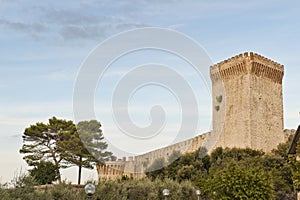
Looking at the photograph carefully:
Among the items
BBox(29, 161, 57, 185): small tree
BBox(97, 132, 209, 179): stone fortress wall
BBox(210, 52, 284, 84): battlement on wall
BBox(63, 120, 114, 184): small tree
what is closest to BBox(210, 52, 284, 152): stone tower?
BBox(210, 52, 284, 84): battlement on wall

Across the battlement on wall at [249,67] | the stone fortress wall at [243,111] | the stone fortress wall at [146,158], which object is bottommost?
the stone fortress wall at [146,158]

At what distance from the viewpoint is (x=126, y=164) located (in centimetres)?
3544

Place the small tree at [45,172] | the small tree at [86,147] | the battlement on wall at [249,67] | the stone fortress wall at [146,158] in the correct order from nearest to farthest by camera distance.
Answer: the small tree at [45,172], the small tree at [86,147], the battlement on wall at [249,67], the stone fortress wall at [146,158]

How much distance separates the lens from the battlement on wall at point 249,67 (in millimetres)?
35062

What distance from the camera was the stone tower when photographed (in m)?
34.2

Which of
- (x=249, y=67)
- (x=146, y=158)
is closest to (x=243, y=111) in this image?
(x=249, y=67)

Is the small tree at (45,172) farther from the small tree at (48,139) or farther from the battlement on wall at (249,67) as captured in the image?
the battlement on wall at (249,67)

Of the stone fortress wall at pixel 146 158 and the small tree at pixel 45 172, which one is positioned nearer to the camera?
the small tree at pixel 45 172

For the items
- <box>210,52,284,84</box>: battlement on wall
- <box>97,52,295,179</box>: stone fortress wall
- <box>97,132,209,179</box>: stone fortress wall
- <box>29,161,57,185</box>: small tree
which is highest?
<box>210,52,284,84</box>: battlement on wall

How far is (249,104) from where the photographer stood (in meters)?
34.3

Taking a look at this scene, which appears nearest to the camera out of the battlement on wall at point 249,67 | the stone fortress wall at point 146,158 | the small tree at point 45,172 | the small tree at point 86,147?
the small tree at point 45,172

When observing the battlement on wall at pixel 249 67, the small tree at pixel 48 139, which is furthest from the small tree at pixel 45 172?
the battlement on wall at pixel 249 67

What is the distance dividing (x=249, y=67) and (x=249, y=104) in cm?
289

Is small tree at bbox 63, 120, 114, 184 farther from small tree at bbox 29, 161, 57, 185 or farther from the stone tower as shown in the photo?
the stone tower
